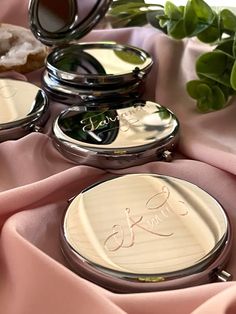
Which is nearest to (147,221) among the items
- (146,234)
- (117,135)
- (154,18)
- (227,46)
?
(146,234)

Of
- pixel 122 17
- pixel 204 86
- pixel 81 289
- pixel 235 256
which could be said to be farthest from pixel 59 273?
pixel 122 17

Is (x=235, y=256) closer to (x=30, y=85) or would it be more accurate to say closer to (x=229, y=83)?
(x=229, y=83)

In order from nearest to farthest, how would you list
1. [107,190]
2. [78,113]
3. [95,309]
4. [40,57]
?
[95,309] < [107,190] < [78,113] < [40,57]

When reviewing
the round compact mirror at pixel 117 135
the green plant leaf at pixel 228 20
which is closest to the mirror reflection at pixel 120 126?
the round compact mirror at pixel 117 135

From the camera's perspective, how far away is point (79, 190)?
52cm

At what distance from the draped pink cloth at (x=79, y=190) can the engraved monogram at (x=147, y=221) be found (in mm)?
37

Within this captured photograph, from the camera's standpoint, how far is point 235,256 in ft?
1.49

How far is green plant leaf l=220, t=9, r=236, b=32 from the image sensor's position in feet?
2.05

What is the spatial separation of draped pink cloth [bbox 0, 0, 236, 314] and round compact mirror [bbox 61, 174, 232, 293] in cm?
2

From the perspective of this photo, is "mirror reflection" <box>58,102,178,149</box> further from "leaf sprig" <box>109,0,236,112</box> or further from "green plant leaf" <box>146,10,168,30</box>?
"green plant leaf" <box>146,10,168,30</box>

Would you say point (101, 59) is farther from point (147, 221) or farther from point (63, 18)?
point (147, 221)

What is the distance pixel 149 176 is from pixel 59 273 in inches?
5.4

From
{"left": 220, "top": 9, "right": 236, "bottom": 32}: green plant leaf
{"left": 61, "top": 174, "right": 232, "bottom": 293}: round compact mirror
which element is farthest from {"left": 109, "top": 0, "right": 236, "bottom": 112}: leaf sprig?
{"left": 61, "top": 174, "right": 232, "bottom": 293}: round compact mirror

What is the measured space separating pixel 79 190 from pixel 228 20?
0.76ft
